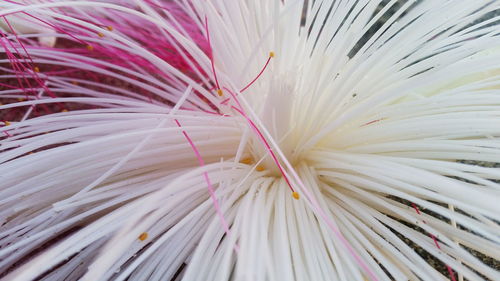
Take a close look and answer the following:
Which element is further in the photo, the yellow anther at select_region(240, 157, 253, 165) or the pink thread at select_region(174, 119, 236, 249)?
the yellow anther at select_region(240, 157, 253, 165)

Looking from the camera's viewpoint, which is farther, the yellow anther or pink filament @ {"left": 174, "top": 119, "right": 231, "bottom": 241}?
the yellow anther

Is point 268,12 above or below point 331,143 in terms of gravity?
above

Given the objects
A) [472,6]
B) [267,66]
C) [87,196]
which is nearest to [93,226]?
[87,196]

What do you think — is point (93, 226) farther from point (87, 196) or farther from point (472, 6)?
point (472, 6)

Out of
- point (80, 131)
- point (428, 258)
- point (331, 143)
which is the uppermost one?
point (80, 131)

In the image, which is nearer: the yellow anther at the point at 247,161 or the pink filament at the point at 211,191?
the pink filament at the point at 211,191

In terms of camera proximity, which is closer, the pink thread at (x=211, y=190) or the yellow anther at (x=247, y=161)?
the pink thread at (x=211, y=190)

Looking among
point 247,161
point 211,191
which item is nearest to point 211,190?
point 211,191

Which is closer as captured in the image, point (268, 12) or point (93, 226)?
point (93, 226)
